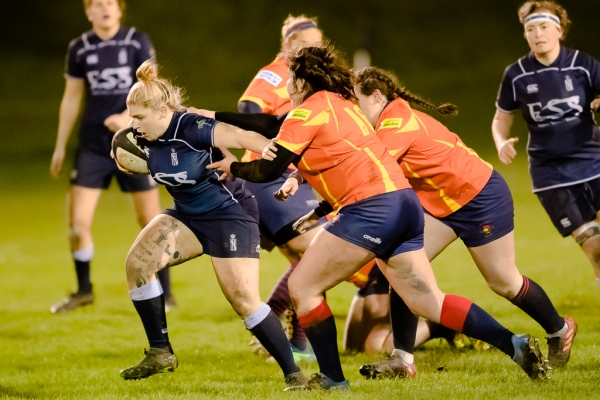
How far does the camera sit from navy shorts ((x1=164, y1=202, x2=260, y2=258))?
525cm

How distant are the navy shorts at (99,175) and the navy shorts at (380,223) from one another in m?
3.54

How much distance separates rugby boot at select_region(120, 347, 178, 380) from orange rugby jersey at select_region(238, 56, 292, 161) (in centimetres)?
204

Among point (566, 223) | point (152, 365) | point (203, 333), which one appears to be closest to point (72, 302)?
point (203, 333)

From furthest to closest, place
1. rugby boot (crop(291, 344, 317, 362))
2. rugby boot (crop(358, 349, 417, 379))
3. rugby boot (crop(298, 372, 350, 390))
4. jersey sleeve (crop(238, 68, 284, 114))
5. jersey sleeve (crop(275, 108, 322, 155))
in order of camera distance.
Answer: jersey sleeve (crop(238, 68, 284, 114))
rugby boot (crop(291, 344, 317, 362))
rugby boot (crop(358, 349, 417, 379))
rugby boot (crop(298, 372, 350, 390))
jersey sleeve (crop(275, 108, 322, 155))

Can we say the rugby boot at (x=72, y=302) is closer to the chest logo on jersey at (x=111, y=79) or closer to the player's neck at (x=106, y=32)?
the chest logo on jersey at (x=111, y=79)

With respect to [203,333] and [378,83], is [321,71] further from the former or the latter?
[203,333]

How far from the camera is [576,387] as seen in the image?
4.84 m

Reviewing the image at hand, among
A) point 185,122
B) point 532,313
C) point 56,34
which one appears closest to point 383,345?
point 532,313

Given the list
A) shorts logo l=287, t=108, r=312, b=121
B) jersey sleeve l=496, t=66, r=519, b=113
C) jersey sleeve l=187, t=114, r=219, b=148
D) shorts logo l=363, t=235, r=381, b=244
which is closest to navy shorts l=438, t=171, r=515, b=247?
shorts logo l=363, t=235, r=381, b=244

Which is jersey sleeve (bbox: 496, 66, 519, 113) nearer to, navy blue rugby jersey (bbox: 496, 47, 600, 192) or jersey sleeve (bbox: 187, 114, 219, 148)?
navy blue rugby jersey (bbox: 496, 47, 600, 192)

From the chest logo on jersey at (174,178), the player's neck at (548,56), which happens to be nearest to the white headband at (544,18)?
the player's neck at (548,56)

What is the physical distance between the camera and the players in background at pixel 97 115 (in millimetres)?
8109

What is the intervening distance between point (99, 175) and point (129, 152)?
287cm

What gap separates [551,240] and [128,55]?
18.0ft
